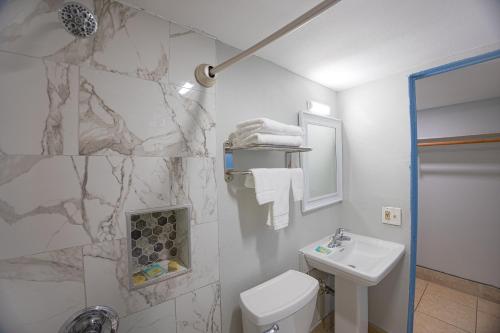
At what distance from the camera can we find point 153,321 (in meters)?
0.85

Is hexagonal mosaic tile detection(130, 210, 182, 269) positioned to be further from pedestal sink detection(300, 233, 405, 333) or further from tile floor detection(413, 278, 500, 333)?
tile floor detection(413, 278, 500, 333)

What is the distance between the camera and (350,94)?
184 centimetres

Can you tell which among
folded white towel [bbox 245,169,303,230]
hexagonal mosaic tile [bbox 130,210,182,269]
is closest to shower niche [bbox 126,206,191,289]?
hexagonal mosaic tile [bbox 130,210,182,269]

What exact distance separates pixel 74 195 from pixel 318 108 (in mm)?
1722

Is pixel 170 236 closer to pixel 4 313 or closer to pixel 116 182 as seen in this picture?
pixel 116 182

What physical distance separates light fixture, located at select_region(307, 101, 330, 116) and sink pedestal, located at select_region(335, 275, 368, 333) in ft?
4.41

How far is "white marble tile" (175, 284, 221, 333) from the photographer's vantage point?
93 cm

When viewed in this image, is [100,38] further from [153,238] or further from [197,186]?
[153,238]

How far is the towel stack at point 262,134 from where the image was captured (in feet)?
3.34

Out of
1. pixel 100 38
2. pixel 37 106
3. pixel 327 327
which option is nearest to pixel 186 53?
pixel 100 38

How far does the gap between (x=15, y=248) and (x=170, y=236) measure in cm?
54

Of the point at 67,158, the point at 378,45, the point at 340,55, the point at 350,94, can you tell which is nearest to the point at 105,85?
the point at 67,158

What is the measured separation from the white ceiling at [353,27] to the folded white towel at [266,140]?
56 centimetres

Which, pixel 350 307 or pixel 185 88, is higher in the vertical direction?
pixel 185 88
